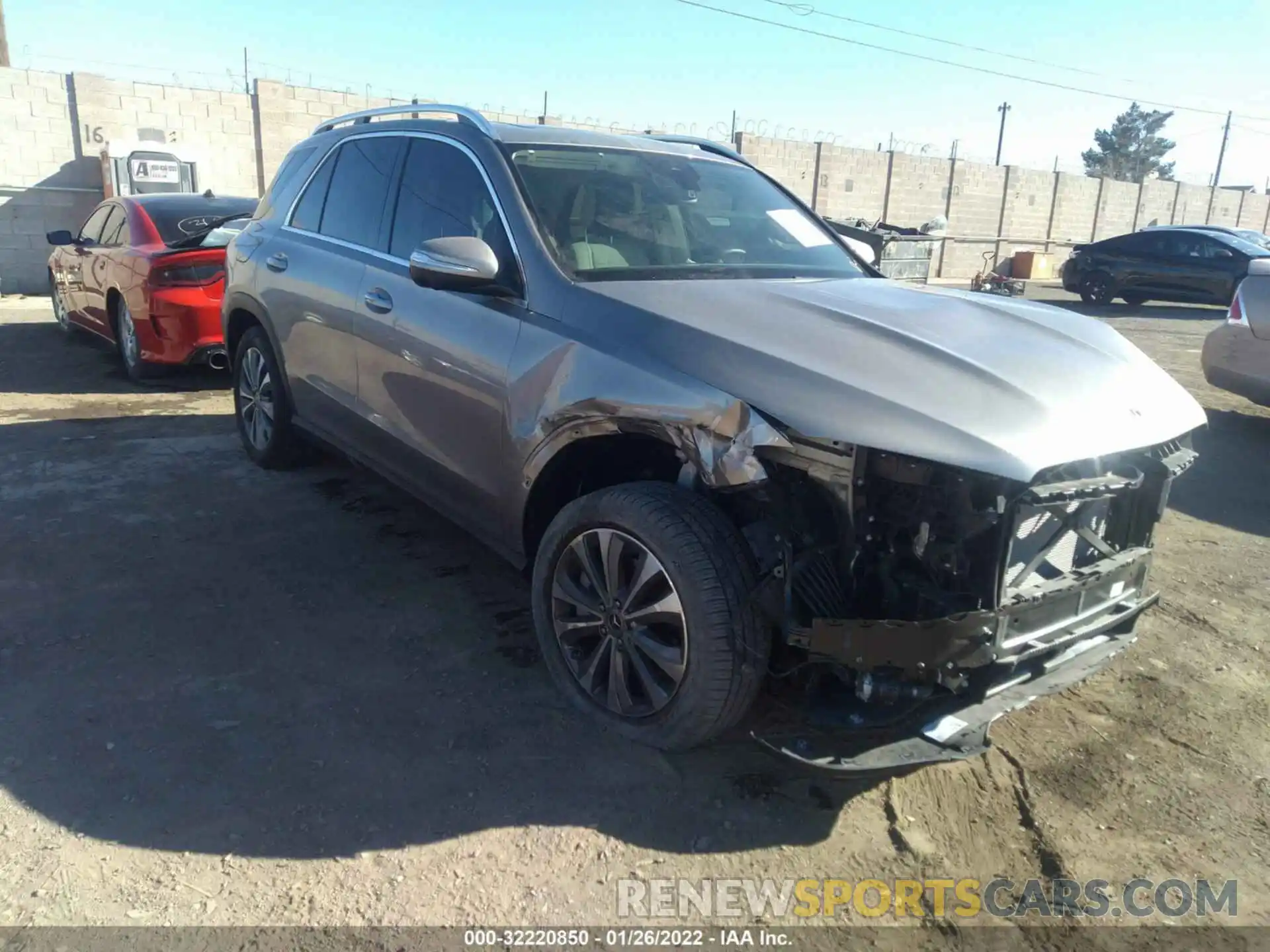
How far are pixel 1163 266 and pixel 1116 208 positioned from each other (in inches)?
882

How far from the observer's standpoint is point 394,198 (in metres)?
4.24

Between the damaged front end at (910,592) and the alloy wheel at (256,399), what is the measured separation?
372 cm

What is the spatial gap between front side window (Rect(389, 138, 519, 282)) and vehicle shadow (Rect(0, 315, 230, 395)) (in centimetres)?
483

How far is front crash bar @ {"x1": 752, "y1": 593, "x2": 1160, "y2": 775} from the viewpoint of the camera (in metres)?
2.48

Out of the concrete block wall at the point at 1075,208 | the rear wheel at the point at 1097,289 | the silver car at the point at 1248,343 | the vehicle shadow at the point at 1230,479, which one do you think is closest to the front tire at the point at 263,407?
the vehicle shadow at the point at 1230,479

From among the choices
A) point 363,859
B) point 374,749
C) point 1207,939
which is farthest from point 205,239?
point 1207,939

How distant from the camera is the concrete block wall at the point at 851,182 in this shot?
25.7 metres

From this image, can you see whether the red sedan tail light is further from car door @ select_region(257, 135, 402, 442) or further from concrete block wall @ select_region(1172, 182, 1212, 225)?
concrete block wall @ select_region(1172, 182, 1212, 225)

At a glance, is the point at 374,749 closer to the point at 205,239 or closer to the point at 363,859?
the point at 363,859

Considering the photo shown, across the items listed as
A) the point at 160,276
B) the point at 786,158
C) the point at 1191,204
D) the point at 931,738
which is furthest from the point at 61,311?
the point at 1191,204

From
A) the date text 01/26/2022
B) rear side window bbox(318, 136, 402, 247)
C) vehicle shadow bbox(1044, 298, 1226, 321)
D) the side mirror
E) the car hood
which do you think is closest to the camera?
the date text 01/26/2022

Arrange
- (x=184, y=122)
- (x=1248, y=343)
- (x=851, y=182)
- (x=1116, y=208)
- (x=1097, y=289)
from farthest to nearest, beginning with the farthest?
(x=1116, y=208), (x=851, y=182), (x=1097, y=289), (x=184, y=122), (x=1248, y=343)

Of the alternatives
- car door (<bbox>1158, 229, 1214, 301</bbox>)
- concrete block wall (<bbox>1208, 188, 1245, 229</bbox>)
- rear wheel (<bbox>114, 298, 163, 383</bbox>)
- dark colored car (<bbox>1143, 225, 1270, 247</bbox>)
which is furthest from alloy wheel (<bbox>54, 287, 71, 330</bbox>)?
concrete block wall (<bbox>1208, 188, 1245, 229</bbox>)

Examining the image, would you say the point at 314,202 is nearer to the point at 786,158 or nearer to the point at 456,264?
the point at 456,264
